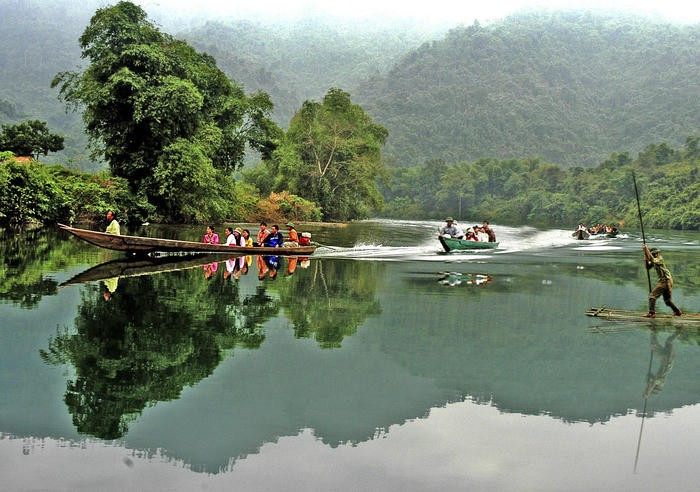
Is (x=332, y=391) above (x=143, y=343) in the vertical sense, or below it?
below

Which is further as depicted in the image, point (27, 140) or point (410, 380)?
point (27, 140)

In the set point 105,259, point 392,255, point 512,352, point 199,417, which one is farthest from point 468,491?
point 392,255

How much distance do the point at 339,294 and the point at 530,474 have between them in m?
11.3

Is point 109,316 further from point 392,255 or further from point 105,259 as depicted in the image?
point 392,255

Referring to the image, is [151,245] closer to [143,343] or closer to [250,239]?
[250,239]

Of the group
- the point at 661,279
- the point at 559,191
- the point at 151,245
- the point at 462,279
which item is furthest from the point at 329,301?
the point at 559,191

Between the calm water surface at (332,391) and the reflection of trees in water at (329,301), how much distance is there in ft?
0.32

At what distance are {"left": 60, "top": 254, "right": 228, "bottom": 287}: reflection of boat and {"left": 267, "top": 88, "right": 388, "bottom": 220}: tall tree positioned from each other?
3921 centimetres

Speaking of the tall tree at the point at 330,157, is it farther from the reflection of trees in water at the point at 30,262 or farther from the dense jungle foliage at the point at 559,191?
the reflection of trees in water at the point at 30,262

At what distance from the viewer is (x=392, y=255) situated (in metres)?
A: 31.5

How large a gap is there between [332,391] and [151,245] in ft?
52.0

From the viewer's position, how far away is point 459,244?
32.8 m

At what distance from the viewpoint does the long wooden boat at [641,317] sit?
14.6 meters

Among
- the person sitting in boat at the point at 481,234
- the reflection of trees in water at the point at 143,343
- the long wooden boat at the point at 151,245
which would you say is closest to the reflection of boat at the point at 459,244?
the person sitting in boat at the point at 481,234
